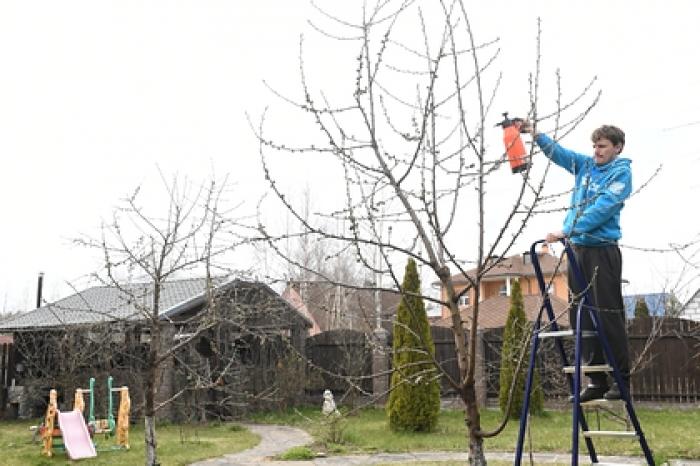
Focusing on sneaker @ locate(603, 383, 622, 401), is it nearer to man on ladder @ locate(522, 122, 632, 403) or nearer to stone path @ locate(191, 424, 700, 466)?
man on ladder @ locate(522, 122, 632, 403)

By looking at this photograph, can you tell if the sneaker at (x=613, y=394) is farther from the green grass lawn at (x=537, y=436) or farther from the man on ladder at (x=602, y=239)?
the green grass lawn at (x=537, y=436)

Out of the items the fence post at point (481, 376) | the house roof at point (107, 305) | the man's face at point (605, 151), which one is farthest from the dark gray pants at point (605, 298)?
the house roof at point (107, 305)

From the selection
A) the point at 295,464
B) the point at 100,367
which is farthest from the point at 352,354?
the point at 295,464

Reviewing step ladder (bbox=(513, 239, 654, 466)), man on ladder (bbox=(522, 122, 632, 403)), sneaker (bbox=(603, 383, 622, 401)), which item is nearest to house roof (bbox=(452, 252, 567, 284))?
step ladder (bbox=(513, 239, 654, 466))

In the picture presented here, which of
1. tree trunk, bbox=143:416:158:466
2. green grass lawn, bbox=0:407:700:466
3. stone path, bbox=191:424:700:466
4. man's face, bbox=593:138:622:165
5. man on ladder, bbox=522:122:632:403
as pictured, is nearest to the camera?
man on ladder, bbox=522:122:632:403

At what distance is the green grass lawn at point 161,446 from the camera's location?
945 cm

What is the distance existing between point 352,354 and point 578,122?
46.2 feet

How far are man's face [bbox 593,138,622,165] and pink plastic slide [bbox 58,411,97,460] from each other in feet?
25.8

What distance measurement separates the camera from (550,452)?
356 inches

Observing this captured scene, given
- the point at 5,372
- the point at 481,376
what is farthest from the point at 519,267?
the point at 5,372

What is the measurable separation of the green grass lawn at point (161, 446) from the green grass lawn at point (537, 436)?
1.37m

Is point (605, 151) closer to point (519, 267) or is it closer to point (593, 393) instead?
point (593, 393)

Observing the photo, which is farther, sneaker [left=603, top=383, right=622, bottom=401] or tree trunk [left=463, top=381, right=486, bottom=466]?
sneaker [left=603, top=383, right=622, bottom=401]

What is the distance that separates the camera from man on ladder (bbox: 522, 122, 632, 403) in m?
4.15
